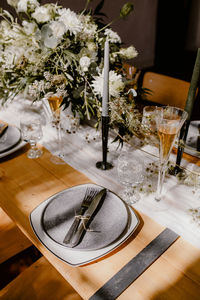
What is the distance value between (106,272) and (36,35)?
94cm

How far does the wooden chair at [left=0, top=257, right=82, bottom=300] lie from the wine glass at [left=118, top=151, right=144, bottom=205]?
0.40m

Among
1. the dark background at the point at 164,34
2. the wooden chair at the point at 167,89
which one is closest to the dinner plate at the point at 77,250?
the wooden chair at the point at 167,89

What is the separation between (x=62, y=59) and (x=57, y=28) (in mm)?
136

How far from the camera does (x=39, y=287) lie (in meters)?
1.01

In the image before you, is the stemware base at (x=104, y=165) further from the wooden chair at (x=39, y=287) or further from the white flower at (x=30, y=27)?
the white flower at (x=30, y=27)

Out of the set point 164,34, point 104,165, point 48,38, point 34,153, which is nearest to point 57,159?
point 34,153

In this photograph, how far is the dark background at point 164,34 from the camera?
14.3 ft

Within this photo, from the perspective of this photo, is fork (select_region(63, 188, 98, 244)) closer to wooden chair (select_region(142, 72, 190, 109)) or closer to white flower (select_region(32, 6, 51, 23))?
white flower (select_region(32, 6, 51, 23))

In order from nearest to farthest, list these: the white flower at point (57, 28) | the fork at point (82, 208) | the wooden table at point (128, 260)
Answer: the wooden table at point (128, 260), the fork at point (82, 208), the white flower at point (57, 28)

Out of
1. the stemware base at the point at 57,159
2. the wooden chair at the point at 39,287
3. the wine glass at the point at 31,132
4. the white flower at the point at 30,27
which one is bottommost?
the wooden chair at the point at 39,287

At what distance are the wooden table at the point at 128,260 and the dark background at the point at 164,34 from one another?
371 centimetres

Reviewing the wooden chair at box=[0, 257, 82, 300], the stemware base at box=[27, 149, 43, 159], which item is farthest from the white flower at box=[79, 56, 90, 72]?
the wooden chair at box=[0, 257, 82, 300]

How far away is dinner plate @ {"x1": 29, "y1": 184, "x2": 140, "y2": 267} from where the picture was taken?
Result: 0.73 m

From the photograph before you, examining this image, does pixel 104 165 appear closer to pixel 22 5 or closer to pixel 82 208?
pixel 82 208
